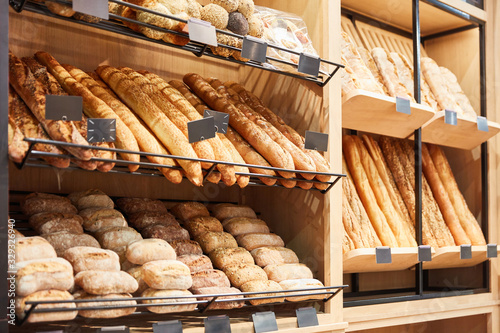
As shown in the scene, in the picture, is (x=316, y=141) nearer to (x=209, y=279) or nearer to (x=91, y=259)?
(x=209, y=279)

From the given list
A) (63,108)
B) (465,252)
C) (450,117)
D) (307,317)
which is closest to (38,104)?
(63,108)

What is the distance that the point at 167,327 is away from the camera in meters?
1.42

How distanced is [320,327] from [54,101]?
3.60ft

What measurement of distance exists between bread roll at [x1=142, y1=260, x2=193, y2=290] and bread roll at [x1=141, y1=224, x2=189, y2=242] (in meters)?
0.19

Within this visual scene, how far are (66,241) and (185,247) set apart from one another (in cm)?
36

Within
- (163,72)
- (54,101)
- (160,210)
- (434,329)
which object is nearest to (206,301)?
(160,210)

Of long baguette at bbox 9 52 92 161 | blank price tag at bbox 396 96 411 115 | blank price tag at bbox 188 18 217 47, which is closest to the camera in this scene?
long baguette at bbox 9 52 92 161

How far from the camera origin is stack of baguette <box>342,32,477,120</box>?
7.61ft

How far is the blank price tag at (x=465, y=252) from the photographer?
248cm

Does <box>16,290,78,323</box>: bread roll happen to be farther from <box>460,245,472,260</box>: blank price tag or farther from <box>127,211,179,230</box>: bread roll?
<box>460,245,472,260</box>: blank price tag

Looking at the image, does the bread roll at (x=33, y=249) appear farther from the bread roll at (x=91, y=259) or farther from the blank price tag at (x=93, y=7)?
the blank price tag at (x=93, y=7)

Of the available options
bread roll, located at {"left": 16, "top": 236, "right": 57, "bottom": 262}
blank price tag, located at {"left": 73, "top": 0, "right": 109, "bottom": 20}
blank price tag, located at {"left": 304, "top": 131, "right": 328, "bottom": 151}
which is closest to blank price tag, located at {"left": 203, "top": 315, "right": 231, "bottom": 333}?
bread roll, located at {"left": 16, "top": 236, "right": 57, "bottom": 262}

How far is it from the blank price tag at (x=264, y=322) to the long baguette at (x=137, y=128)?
0.49 meters

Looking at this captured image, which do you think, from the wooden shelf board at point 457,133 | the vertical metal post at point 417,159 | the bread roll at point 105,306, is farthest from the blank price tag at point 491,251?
the bread roll at point 105,306
